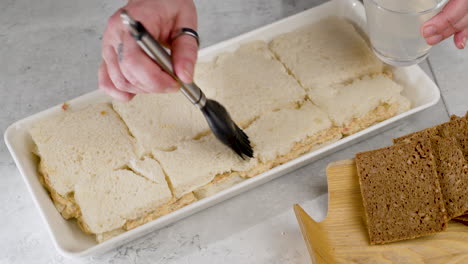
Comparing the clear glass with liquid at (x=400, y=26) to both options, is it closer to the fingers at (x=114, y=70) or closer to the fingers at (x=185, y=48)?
the fingers at (x=185, y=48)

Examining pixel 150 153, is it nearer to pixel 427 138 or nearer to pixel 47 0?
pixel 427 138

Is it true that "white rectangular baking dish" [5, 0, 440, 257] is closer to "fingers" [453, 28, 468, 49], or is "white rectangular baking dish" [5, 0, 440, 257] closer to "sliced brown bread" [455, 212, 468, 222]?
"fingers" [453, 28, 468, 49]

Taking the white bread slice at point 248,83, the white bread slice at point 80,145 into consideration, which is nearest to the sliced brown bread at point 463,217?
the white bread slice at point 248,83

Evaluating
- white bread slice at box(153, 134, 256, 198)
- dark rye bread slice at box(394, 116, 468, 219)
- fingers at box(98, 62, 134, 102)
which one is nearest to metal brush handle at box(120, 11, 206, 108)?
fingers at box(98, 62, 134, 102)

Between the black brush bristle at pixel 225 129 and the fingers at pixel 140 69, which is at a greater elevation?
the fingers at pixel 140 69

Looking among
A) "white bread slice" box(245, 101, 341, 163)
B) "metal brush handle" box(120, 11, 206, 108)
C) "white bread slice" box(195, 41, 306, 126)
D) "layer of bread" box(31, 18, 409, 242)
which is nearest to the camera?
"metal brush handle" box(120, 11, 206, 108)

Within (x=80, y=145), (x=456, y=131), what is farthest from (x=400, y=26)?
(x=80, y=145)

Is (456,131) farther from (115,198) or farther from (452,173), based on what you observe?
(115,198)

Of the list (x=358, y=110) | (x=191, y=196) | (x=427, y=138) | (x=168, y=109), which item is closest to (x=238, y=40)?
(x=168, y=109)
